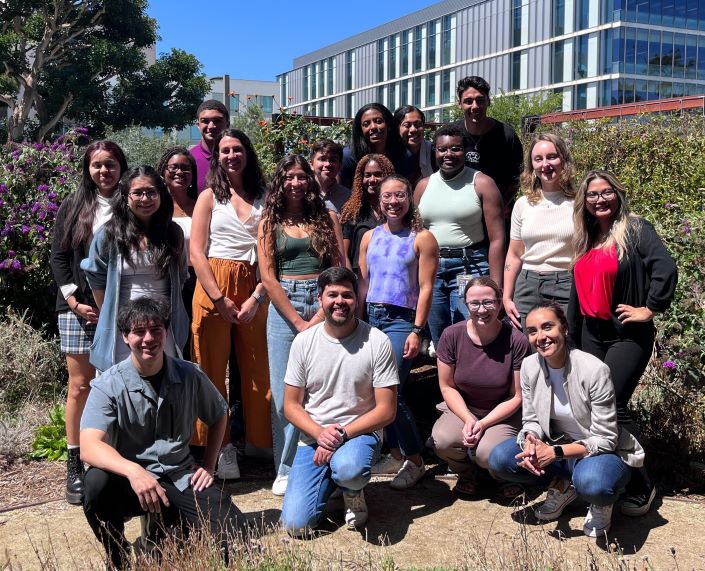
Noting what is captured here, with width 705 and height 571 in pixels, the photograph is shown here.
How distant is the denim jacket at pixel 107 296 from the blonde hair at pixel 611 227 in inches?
88.6

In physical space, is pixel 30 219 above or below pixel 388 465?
above

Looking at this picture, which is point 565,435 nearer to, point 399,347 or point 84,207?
point 399,347

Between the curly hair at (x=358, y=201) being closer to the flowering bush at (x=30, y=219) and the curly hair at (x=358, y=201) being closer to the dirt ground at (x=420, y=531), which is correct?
the dirt ground at (x=420, y=531)

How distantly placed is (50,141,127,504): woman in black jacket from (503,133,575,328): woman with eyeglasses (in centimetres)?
→ 245

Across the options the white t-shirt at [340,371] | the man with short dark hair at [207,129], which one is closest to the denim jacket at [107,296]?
the white t-shirt at [340,371]

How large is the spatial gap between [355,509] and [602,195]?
212 cm

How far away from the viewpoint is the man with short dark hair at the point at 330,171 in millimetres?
5352

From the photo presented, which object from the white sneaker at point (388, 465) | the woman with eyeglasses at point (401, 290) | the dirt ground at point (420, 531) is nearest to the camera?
the dirt ground at point (420, 531)

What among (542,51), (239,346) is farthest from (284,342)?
(542,51)

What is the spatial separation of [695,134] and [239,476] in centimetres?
898

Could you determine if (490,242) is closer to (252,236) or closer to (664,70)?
(252,236)

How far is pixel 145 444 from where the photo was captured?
12.7 feet

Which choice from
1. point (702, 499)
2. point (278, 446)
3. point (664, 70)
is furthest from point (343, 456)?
point (664, 70)

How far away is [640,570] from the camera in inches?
146
